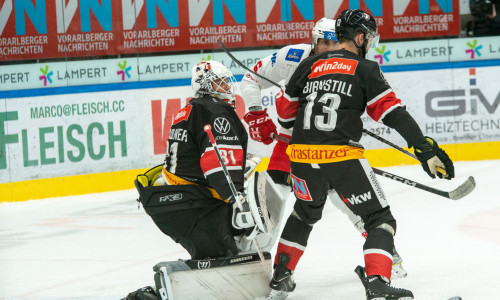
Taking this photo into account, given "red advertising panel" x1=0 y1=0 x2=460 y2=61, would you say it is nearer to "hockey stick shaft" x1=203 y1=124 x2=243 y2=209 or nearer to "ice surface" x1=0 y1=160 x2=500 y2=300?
"ice surface" x1=0 y1=160 x2=500 y2=300

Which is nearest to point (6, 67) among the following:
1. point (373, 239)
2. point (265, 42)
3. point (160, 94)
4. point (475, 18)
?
point (160, 94)

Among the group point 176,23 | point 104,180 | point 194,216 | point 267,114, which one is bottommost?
point 104,180

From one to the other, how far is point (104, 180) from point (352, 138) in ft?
13.3

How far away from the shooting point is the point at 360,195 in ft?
9.96

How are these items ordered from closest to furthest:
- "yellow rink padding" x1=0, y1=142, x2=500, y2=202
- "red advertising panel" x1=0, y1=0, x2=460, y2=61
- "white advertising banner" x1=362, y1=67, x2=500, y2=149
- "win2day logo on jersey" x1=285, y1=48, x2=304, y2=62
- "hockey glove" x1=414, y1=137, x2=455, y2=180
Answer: "hockey glove" x1=414, y1=137, x2=455, y2=180 < "win2day logo on jersey" x1=285, y1=48, x2=304, y2=62 < "yellow rink padding" x1=0, y1=142, x2=500, y2=202 < "red advertising panel" x1=0, y1=0, x2=460, y2=61 < "white advertising banner" x1=362, y1=67, x2=500, y2=149

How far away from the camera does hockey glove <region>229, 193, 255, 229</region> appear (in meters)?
3.11

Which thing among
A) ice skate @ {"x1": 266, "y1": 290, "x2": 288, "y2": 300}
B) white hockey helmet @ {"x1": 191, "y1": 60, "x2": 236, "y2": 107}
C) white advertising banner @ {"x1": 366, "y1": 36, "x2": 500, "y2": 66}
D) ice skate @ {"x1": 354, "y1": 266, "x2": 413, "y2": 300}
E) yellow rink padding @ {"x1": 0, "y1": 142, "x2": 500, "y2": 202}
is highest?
white advertising banner @ {"x1": 366, "y1": 36, "x2": 500, "y2": 66}

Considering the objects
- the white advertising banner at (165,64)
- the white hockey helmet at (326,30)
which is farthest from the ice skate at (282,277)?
the white advertising banner at (165,64)

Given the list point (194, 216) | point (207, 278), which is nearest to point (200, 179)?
point (194, 216)

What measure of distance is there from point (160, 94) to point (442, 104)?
2.39 m

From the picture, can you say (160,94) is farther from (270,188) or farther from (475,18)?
(270,188)

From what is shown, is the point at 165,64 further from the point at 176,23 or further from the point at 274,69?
→ the point at 274,69

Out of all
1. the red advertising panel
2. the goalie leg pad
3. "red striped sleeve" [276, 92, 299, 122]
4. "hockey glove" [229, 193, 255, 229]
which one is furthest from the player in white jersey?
the red advertising panel

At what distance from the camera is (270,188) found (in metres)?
3.30
